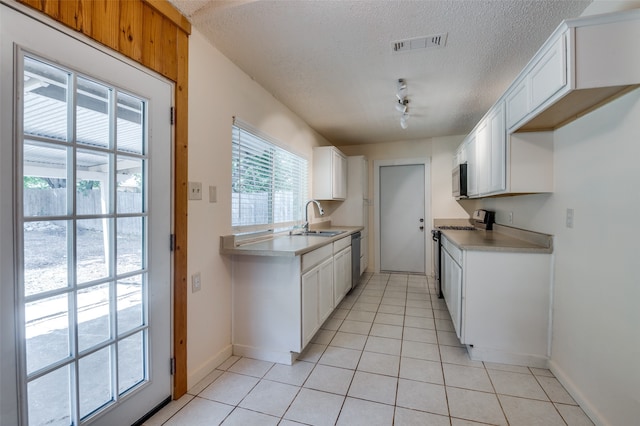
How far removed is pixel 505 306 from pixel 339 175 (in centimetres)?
282

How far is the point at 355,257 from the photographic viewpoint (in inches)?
161

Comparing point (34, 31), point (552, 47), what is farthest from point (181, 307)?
point (552, 47)

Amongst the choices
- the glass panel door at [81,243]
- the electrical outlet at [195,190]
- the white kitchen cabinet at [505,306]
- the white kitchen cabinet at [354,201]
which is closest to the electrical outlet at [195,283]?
the glass panel door at [81,243]

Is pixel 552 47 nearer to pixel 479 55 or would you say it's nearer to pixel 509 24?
pixel 509 24

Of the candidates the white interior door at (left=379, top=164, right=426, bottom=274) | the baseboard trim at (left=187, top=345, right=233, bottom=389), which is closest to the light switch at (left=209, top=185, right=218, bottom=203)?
the baseboard trim at (left=187, top=345, right=233, bottom=389)

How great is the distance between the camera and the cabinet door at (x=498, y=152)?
2336 millimetres

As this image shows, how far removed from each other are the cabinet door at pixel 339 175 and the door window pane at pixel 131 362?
3.12 meters

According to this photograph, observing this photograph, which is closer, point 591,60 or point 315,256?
point 591,60

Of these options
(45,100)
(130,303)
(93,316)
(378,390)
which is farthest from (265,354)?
(45,100)

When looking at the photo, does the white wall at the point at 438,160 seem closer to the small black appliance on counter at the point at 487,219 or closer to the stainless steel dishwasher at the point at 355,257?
the small black appliance on counter at the point at 487,219

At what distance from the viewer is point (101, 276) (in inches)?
56.4

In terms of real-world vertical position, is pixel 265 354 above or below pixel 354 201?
below

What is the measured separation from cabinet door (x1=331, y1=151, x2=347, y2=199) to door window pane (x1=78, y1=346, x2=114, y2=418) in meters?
3.30

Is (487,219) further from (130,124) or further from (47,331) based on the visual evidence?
(47,331)
